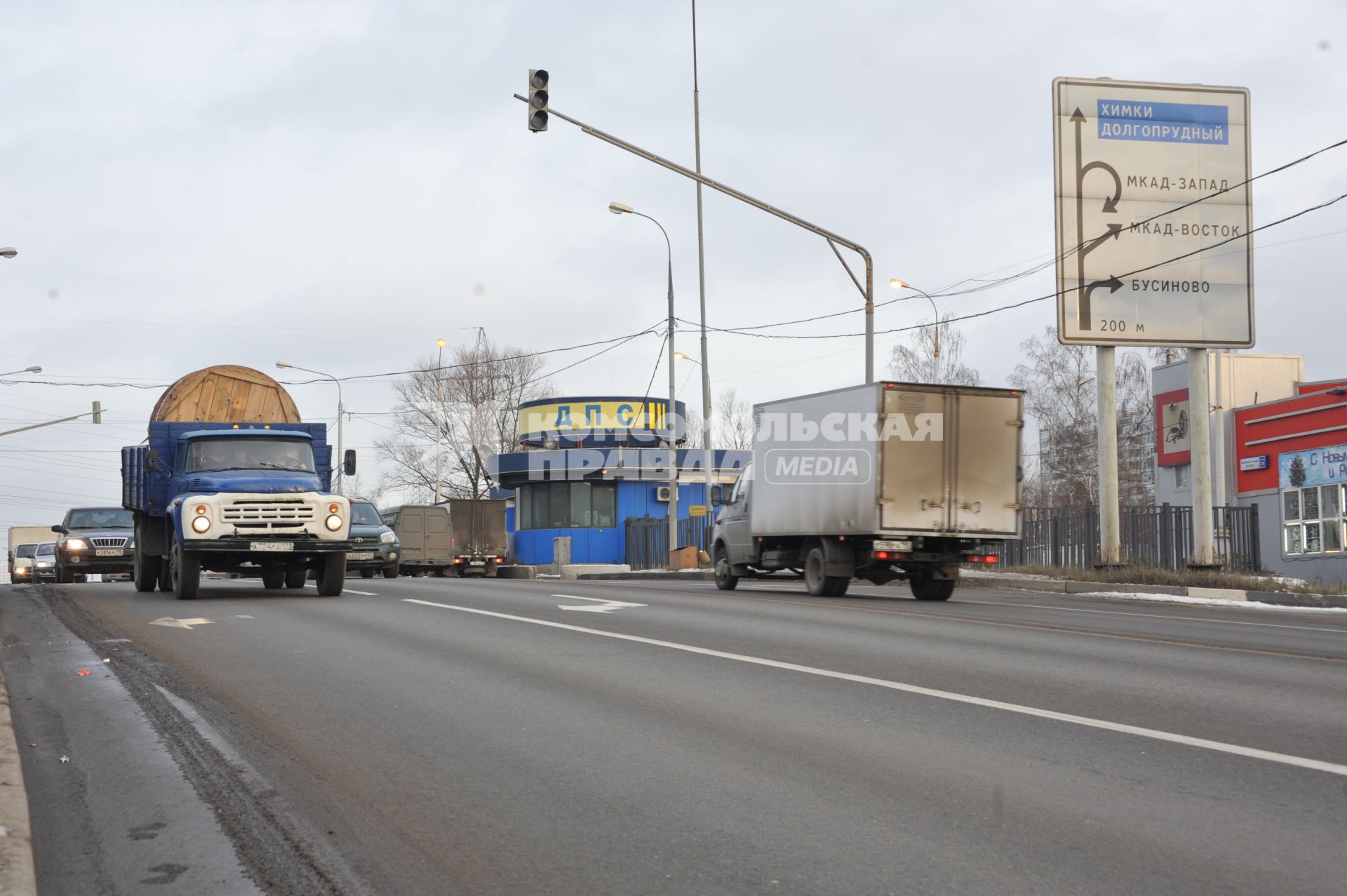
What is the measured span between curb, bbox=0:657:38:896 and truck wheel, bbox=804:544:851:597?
13600 mm

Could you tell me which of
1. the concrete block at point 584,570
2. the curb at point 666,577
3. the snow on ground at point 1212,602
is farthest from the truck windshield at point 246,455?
the concrete block at point 584,570

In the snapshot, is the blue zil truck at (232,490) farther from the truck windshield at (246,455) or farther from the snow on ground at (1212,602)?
the snow on ground at (1212,602)

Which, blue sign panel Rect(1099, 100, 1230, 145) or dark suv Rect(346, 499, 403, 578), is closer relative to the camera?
blue sign panel Rect(1099, 100, 1230, 145)

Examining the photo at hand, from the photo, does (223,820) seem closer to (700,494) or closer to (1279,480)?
(1279,480)

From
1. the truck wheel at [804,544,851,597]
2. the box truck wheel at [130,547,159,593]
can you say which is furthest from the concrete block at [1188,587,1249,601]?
the box truck wheel at [130,547,159,593]

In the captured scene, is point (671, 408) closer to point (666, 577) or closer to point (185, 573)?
point (666, 577)

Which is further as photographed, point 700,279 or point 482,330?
point 482,330

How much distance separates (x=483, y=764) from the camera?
6.32 metres

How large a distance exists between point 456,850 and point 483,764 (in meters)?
1.51

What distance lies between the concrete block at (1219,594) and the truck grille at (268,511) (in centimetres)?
1408

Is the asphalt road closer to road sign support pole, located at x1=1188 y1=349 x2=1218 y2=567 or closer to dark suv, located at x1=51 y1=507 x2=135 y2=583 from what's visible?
road sign support pole, located at x1=1188 y1=349 x2=1218 y2=567

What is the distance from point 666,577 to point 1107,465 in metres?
13.4

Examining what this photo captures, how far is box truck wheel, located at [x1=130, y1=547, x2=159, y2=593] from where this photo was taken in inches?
784

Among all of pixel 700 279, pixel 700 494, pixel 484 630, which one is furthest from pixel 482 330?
pixel 484 630
